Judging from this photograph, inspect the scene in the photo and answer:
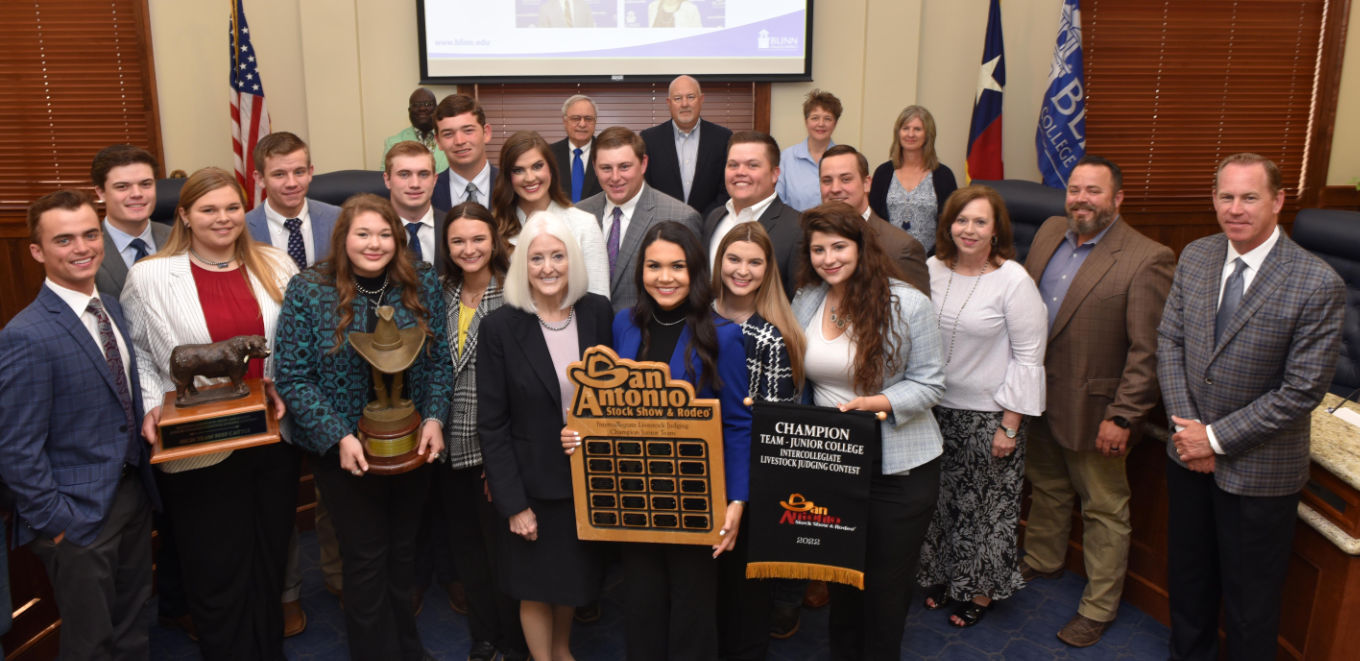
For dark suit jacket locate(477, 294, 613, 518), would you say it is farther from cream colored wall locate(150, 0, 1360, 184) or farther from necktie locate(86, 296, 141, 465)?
cream colored wall locate(150, 0, 1360, 184)

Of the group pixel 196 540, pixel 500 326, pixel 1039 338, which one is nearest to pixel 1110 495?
pixel 1039 338

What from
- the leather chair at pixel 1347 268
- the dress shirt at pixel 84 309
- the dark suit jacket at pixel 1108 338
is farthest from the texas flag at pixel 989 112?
the dress shirt at pixel 84 309

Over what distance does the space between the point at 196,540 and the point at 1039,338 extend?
9.40 feet

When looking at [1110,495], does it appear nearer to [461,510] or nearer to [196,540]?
[461,510]

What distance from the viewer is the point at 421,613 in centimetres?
337

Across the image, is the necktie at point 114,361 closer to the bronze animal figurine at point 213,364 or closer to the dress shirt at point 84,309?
the dress shirt at point 84,309

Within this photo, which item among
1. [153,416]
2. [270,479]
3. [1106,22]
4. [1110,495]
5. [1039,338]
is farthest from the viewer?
[1106,22]

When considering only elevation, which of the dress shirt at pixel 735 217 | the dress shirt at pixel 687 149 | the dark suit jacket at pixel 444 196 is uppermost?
the dress shirt at pixel 687 149

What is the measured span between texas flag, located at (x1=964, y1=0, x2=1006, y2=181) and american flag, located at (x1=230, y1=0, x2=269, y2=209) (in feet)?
15.7

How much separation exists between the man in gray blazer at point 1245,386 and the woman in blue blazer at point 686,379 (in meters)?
1.44

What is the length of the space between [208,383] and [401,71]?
3.73 metres

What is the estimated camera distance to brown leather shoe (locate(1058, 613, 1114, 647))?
3139 millimetres

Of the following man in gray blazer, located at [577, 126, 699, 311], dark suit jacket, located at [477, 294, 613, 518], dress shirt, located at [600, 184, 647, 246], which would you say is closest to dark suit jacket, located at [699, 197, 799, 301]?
man in gray blazer, located at [577, 126, 699, 311]

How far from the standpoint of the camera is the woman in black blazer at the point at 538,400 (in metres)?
2.49
